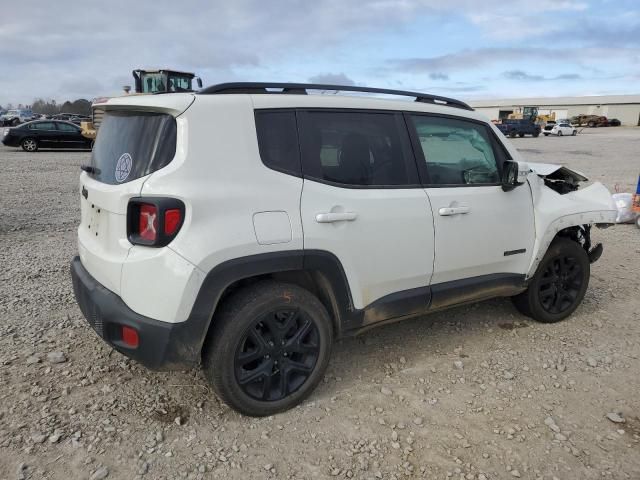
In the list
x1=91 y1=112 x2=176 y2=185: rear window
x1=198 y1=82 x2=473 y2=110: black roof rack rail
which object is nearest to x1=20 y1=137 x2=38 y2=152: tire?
x1=91 y1=112 x2=176 y2=185: rear window

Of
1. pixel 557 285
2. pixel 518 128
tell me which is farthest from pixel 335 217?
pixel 518 128

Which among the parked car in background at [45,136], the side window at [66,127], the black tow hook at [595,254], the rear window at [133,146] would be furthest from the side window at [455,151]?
the side window at [66,127]

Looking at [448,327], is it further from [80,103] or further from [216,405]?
[80,103]

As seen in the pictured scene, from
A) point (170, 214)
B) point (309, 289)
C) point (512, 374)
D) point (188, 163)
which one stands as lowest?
point (512, 374)

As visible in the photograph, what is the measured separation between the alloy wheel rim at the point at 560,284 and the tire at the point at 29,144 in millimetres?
21091

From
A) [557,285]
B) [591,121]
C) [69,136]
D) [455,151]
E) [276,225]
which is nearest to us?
[276,225]

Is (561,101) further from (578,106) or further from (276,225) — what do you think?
(276,225)

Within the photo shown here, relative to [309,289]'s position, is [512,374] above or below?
below

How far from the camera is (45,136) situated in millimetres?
20281

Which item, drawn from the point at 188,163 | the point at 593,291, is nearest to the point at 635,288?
the point at 593,291

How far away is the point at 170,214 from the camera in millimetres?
2510

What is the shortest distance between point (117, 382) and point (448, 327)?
2.61 metres

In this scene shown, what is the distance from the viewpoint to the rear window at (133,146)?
103 inches

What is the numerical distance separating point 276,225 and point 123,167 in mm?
895
